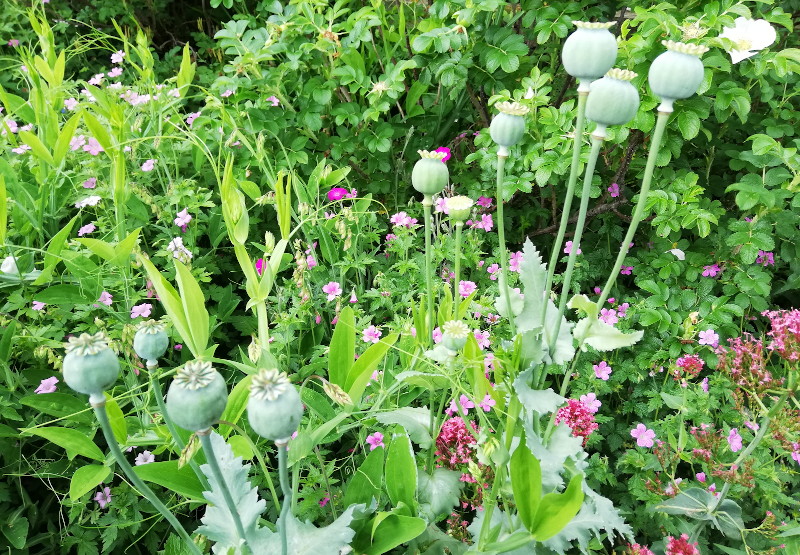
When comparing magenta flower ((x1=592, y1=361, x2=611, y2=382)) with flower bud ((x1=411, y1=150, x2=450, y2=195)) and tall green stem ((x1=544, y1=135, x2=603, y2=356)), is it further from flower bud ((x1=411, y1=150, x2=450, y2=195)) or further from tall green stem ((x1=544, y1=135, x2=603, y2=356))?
flower bud ((x1=411, y1=150, x2=450, y2=195))

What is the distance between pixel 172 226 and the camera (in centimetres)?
158

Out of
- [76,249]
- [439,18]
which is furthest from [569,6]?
[76,249]

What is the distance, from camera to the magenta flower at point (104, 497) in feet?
3.71

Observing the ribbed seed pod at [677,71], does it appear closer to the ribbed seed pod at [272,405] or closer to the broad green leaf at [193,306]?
the ribbed seed pod at [272,405]

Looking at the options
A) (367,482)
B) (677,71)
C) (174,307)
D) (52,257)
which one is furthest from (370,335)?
(677,71)

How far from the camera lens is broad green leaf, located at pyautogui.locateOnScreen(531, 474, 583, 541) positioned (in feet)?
2.31

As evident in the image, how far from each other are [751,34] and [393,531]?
130 cm

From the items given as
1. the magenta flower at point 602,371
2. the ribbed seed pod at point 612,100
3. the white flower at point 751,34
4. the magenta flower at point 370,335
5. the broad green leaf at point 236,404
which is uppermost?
the ribbed seed pod at point 612,100

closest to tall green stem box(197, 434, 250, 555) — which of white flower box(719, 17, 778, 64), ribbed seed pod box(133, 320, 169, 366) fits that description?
ribbed seed pod box(133, 320, 169, 366)

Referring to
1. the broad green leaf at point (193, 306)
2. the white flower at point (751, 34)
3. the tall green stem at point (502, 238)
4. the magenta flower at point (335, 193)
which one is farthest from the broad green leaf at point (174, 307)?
the white flower at point (751, 34)

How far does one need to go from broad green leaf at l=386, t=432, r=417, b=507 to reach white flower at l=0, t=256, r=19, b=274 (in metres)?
0.88

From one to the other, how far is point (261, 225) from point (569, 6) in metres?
1.00

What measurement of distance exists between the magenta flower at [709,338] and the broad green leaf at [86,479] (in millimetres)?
1184

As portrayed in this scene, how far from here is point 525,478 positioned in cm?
76
